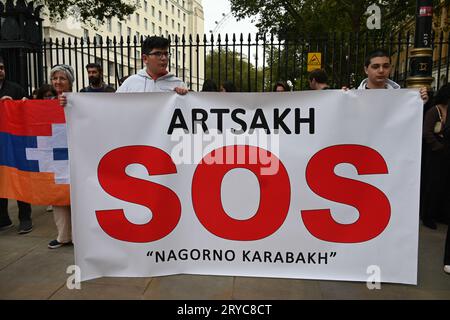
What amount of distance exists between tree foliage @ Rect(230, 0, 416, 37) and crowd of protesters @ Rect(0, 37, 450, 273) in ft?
32.1

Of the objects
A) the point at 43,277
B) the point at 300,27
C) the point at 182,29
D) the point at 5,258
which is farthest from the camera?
the point at 182,29

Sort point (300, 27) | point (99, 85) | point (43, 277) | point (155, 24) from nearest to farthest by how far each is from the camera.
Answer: point (43, 277) → point (99, 85) → point (300, 27) → point (155, 24)

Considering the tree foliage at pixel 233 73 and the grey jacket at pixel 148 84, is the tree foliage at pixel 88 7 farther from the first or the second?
the grey jacket at pixel 148 84

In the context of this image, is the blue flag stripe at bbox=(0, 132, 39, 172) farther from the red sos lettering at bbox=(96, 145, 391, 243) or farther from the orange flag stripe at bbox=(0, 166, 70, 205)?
the red sos lettering at bbox=(96, 145, 391, 243)

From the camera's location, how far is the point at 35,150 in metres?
3.85

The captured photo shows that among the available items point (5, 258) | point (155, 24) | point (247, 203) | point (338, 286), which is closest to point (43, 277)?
point (5, 258)

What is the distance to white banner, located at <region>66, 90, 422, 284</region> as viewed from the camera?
9.26 ft

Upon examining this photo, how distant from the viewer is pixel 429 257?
3600 mm

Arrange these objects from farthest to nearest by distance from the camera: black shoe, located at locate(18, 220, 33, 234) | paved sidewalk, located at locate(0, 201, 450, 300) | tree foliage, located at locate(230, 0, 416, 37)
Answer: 1. tree foliage, located at locate(230, 0, 416, 37)
2. black shoe, located at locate(18, 220, 33, 234)
3. paved sidewalk, located at locate(0, 201, 450, 300)

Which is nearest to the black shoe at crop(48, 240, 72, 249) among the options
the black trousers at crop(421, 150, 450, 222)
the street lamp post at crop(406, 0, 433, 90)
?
the street lamp post at crop(406, 0, 433, 90)

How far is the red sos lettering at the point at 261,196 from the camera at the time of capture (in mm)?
2846

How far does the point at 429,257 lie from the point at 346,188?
1.44m

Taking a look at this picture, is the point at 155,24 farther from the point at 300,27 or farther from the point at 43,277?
the point at 43,277

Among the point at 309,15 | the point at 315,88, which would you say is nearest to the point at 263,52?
the point at 315,88
